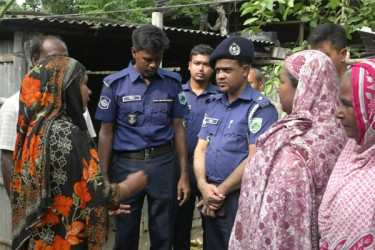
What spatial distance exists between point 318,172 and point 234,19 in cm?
815

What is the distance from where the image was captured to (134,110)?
3.61 m

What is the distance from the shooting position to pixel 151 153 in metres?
3.64

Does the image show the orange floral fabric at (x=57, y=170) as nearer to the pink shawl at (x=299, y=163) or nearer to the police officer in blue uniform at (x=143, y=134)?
the pink shawl at (x=299, y=163)

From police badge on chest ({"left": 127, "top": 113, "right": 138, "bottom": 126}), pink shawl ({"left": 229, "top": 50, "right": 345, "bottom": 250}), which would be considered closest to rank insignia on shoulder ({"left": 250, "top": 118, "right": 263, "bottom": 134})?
pink shawl ({"left": 229, "top": 50, "right": 345, "bottom": 250})

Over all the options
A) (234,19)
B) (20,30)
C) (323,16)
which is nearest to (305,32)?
(234,19)

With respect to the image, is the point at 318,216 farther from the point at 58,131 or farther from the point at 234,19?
the point at 234,19

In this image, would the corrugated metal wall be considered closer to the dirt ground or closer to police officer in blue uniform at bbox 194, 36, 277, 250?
the dirt ground

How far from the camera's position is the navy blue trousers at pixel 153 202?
362cm

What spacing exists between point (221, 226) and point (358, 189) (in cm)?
137

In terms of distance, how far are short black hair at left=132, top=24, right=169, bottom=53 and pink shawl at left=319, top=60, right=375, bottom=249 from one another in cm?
179

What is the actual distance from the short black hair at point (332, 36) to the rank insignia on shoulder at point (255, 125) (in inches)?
41.4

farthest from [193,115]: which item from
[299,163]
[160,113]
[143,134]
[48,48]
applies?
[299,163]

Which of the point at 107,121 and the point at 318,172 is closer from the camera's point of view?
the point at 318,172

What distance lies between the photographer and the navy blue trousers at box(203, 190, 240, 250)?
3154 mm
